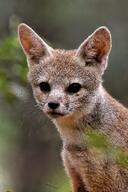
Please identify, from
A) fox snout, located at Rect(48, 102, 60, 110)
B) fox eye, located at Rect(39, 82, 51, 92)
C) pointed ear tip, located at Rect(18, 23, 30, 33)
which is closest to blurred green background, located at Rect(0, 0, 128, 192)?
pointed ear tip, located at Rect(18, 23, 30, 33)

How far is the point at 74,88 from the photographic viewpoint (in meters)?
12.8

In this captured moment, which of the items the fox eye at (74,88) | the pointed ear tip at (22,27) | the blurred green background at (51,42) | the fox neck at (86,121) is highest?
the blurred green background at (51,42)

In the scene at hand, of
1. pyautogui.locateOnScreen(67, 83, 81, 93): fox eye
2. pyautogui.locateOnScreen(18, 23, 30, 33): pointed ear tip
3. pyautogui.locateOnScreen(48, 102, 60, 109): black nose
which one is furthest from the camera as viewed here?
pyautogui.locateOnScreen(18, 23, 30, 33): pointed ear tip

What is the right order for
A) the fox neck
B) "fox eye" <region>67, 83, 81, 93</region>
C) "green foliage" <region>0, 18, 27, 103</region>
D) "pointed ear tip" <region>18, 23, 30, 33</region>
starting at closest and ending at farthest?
"fox eye" <region>67, 83, 81, 93</region>, the fox neck, "green foliage" <region>0, 18, 27, 103</region>, "pointed ear tip" <region>18, 23, 30, 33</region>

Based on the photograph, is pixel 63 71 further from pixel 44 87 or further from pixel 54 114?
pixel 54 114

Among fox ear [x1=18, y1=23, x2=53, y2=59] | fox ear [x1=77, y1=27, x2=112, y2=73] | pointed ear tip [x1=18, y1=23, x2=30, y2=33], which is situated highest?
pointed ear tip [x1=18, y1=23, x2=30, y2=33]

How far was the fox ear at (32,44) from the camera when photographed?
1335 cm

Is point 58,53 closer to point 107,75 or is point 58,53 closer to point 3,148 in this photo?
point 3,148

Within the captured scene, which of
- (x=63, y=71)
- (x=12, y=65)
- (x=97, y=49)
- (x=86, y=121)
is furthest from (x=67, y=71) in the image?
(x=12, y=65)

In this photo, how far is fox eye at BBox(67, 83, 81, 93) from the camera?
41.7 feet

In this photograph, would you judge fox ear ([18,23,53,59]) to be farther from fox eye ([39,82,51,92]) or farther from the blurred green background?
the blurred green background

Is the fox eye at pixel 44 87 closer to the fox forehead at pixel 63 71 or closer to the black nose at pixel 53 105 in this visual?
the fox forehead at pixel 63 71

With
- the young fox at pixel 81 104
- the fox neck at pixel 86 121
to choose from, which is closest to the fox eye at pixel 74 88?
the young fox at pixel 81 104

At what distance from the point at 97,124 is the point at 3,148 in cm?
773
